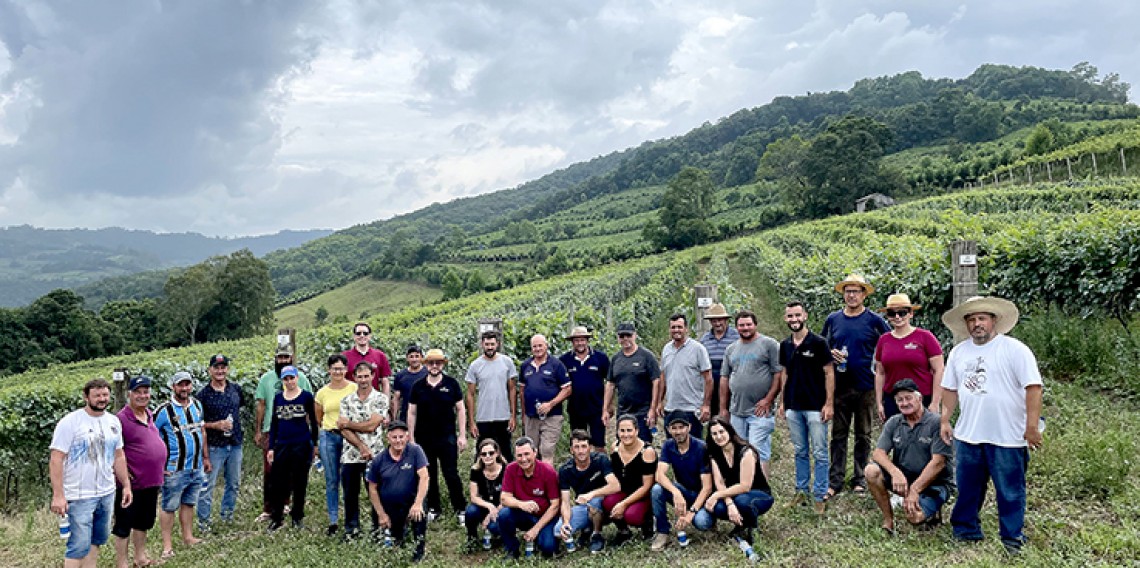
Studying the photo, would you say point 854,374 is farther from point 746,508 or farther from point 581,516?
point 581,516

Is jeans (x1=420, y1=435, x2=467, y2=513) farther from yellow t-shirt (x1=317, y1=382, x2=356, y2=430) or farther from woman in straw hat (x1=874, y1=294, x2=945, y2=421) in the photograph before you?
woman in straw hat (x1=874, y1=294, x2=945, y2=421)

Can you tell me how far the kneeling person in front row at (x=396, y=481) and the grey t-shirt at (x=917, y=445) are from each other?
393cm

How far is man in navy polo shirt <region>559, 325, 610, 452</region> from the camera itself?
6852mm

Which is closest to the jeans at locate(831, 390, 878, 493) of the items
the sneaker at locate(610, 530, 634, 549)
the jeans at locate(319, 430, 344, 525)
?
the sneaker at locate(610, 530, 634, 549)

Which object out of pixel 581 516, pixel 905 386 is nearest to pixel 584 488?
pixel 581 516

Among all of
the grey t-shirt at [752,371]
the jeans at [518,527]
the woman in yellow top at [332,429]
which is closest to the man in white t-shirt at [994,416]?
the grey t-shirt at [752,371]

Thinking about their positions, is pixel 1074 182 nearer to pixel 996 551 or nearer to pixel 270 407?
pixel 996 551

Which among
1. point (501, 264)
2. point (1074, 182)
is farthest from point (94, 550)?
point (501, 264)

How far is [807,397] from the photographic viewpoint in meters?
5.71

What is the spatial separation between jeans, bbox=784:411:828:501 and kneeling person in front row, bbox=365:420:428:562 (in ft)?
11.0

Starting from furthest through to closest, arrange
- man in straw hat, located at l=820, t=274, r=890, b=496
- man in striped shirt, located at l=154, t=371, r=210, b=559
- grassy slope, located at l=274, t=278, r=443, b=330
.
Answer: grassy slope, located at l=274, t=278, r=443, b=330, man in striped shirt, located at l=154, t=371, r=210, b=559, man in straw hat, located at l=820, t=274, r=890, b=496

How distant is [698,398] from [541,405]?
1.57 m

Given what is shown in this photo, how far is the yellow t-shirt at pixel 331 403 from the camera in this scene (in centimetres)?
652

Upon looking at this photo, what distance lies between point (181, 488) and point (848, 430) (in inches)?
247
